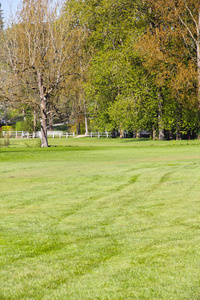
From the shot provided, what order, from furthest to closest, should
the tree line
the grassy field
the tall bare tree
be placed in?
1. the tree line
2. the tall bare tree
3. the grassy field

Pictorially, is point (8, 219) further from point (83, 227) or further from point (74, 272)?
point (74, 272)

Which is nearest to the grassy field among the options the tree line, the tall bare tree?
the tall bare tree

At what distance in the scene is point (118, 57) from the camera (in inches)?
1658

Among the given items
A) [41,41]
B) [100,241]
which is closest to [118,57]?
[41,41]

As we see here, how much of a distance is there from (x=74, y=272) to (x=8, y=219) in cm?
299

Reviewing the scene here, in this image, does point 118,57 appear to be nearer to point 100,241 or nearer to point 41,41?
point 41,41

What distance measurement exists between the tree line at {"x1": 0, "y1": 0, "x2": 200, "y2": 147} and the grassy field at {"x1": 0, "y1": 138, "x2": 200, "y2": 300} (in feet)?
84.6

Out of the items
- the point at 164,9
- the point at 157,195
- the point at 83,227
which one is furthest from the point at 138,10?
the point at 83,227

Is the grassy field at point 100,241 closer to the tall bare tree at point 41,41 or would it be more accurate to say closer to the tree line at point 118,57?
the tall bare tree at point 41,41

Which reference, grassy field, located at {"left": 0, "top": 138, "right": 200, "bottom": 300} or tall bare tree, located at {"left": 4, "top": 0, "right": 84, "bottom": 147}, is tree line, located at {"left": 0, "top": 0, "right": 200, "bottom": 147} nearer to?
tall bare tree, located at {"left": 4, "top": 0, "right": 84, "bottom": 147}

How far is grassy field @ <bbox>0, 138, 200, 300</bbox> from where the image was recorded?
3852 mm

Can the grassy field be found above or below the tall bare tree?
below

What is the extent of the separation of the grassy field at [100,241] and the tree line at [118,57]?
25793 millimetres

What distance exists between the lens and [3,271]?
4.33 m
